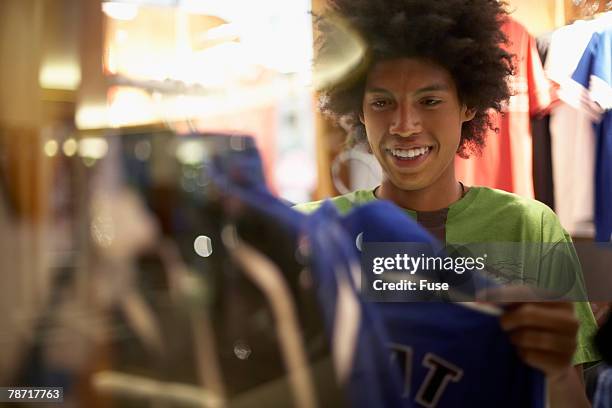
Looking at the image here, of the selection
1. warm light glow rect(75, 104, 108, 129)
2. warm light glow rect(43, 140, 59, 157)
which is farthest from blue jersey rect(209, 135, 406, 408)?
warm light glow rect(43, 140, 59, 157)

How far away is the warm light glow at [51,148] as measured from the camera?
1.30 m

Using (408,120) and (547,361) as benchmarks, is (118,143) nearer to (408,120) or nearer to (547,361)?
(408,120)

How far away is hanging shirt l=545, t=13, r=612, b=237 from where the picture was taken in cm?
116

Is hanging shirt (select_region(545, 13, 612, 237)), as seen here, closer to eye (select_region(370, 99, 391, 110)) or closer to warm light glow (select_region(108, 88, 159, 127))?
eye (select_region(370, 99, 391, 110))

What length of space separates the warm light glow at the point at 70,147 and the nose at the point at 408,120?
2.14 ft

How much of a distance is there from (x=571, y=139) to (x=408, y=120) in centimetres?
31

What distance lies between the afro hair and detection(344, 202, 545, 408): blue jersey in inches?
6.8

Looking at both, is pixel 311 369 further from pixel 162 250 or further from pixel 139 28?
pixel 139 28

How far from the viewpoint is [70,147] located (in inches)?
50.8

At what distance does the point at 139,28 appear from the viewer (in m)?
1.24

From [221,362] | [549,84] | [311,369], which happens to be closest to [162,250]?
[221,362]

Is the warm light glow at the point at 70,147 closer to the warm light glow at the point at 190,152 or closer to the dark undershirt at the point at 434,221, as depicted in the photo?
the warm light glow at the point at 190,152

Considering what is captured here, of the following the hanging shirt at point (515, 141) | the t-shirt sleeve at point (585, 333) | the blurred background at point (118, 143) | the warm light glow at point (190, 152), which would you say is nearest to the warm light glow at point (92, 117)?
the blurred background at point (118, 143)

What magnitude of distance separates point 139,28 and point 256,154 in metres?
0.34
